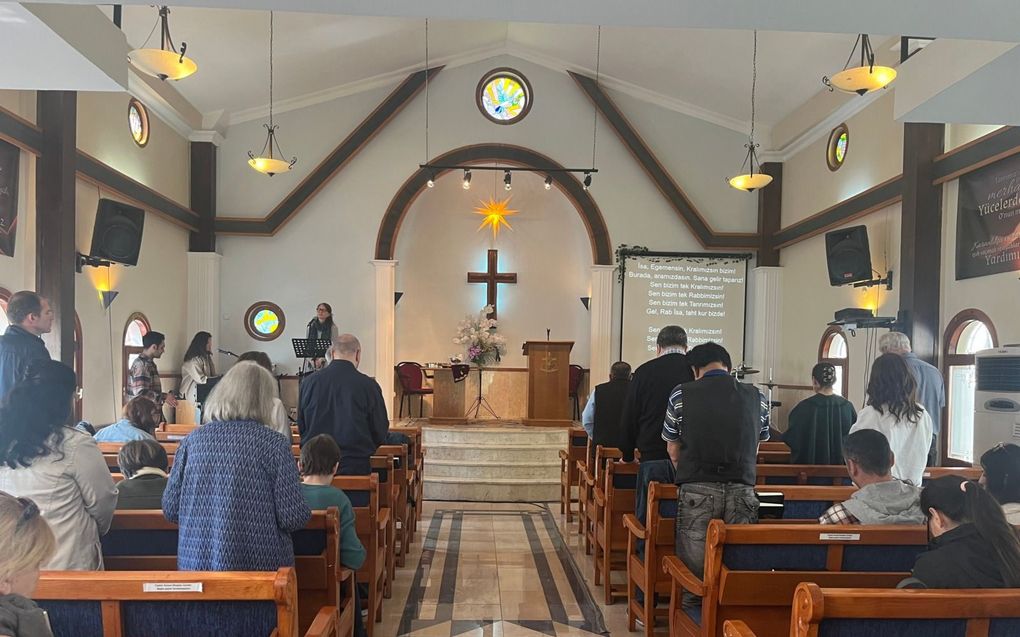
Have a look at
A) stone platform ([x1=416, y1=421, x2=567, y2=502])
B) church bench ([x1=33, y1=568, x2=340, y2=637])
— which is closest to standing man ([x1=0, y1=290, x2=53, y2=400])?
church bench ([x1=33, y1=568, x2=340, y2=637])

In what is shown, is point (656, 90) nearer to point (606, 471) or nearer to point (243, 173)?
point (243, 173)

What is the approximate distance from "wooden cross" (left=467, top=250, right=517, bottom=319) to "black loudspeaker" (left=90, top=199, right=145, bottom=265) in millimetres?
5547

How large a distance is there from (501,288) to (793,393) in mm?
4895

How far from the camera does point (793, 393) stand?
386 inches

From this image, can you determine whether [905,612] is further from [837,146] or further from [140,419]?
[837,146]

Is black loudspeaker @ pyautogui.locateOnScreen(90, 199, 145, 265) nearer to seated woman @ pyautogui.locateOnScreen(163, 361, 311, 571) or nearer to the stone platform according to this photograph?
the stone platform

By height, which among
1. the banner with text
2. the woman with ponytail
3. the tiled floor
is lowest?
the tiled floor

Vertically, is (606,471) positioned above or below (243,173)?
below

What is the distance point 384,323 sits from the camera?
1053cm

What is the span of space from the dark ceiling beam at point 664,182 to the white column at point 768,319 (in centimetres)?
52

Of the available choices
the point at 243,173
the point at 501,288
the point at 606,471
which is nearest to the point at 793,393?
the point at 501,288

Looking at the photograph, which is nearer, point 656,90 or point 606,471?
point 606,471

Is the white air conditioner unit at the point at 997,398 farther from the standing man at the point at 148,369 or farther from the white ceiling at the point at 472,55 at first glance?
the standing man at the point at 148,369

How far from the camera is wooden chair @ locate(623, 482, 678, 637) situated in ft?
11.3
